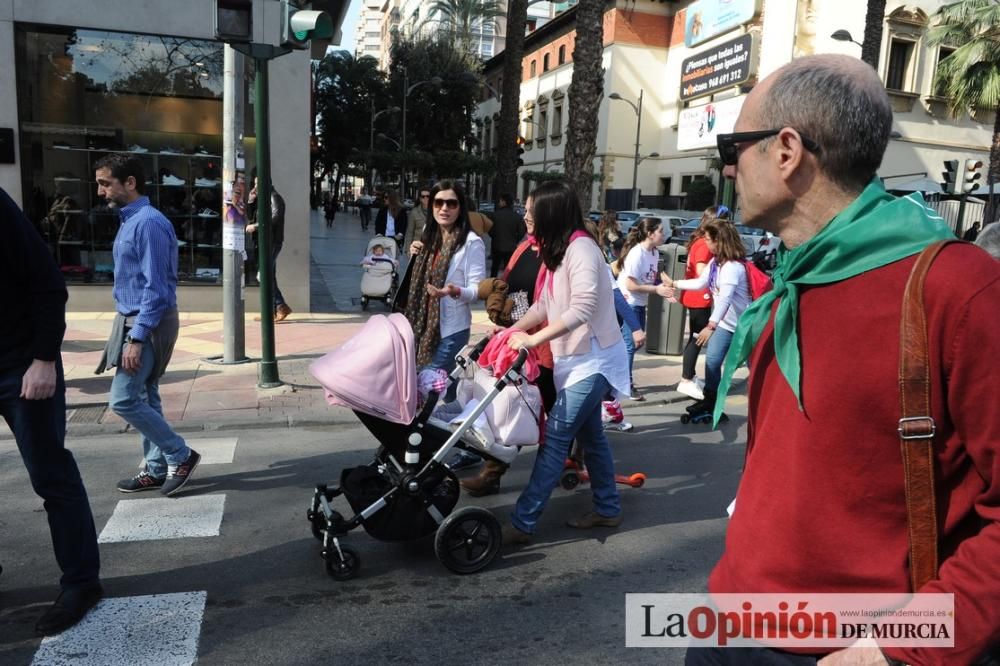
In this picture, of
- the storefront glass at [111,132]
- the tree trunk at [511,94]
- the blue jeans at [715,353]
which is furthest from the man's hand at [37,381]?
the tree trunk at [511,94]

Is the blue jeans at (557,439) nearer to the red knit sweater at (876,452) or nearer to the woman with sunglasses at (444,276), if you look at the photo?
the woman with sunglasses at (444,276)

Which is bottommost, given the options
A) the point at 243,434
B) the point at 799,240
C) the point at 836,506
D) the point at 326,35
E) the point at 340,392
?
the point at 243,434

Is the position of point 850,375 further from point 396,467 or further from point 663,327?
point 663,327

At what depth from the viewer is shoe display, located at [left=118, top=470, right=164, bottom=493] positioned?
496 centimetres

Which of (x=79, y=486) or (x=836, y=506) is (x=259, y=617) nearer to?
(x=79, y=486)

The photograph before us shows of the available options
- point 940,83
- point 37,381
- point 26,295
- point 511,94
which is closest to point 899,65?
point 940,83

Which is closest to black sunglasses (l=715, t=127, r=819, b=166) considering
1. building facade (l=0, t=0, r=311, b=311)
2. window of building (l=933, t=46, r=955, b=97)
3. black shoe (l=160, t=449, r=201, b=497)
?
black shoe (l=160, t=449, r=201, b=497)

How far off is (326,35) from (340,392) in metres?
4.41

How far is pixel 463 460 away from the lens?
5656 millimetres

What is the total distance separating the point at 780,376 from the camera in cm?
153

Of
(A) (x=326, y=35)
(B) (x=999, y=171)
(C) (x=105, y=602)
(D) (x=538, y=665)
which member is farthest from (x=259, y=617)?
(B) (x=999, y=171)

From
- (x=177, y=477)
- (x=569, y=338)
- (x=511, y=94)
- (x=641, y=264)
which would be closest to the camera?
(x=569, y=338)

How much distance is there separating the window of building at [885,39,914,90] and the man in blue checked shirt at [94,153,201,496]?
132ft

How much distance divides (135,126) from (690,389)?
8.82 meters
